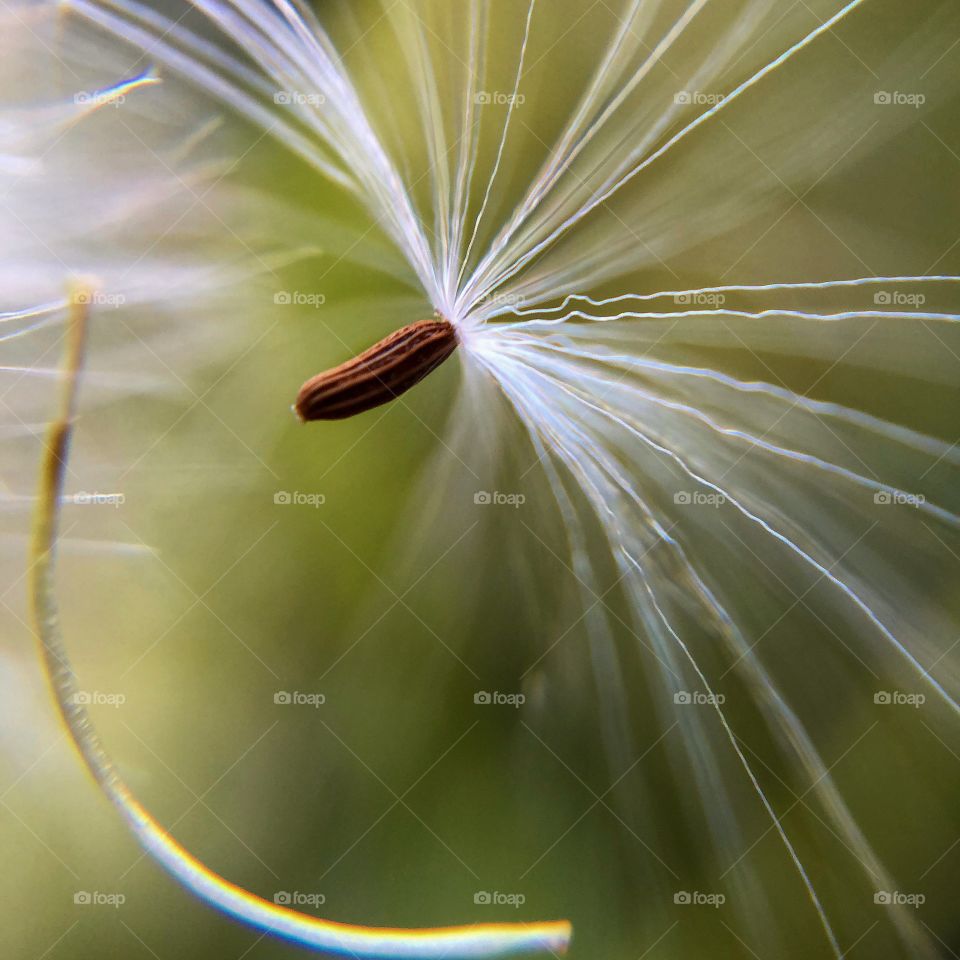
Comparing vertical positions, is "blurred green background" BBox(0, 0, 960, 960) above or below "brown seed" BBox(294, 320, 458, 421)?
below

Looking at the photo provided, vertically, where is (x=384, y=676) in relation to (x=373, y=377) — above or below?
below

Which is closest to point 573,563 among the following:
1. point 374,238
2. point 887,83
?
point 374,238

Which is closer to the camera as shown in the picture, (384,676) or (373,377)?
(373,377)

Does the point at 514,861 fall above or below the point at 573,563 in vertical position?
below

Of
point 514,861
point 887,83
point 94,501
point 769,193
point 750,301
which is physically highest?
point 887,83

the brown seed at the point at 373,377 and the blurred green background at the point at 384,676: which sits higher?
the brown seed at the point at 373,377

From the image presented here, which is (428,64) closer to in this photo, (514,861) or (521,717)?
(521,717)
